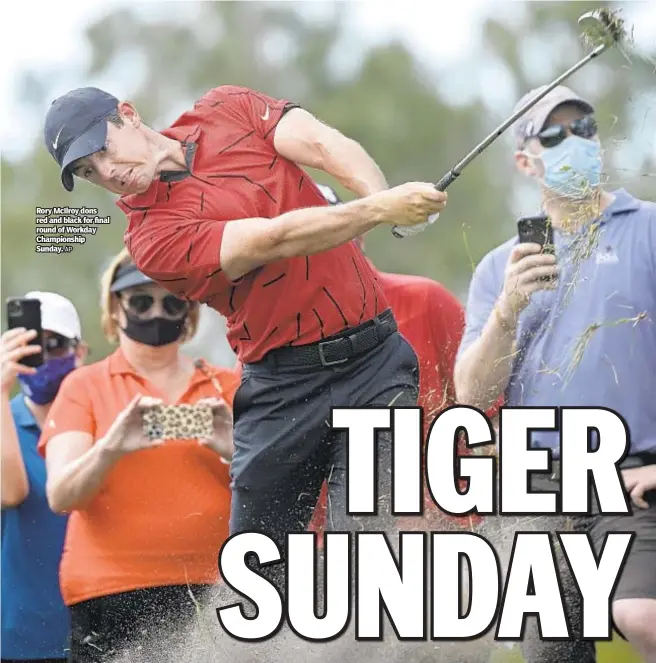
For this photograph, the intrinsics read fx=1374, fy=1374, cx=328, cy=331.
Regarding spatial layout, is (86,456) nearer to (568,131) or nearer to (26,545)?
(26,545)

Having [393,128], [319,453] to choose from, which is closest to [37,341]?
[319,453]

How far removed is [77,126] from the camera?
12.7 ft

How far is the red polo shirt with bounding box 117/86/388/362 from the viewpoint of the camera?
380cm

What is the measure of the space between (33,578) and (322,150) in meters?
1.77

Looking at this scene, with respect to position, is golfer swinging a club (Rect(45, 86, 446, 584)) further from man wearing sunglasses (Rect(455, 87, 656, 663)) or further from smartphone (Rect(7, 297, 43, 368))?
smartphone (Rect(7, 297, 43, 368))

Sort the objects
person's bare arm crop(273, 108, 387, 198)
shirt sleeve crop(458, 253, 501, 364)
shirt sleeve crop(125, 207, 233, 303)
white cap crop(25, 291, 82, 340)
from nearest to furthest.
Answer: shirt sleeve crop(125, 207, 233, 303) → person's bare arm crop(273, 108, 387, 198) → shirt sleeve crop(458, 253, 501, 364) → white cap crop(25, 291, 82, 340)

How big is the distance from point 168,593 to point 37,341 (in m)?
0.99

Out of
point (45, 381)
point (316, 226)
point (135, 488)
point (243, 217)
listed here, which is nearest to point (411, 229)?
point (316, 226)

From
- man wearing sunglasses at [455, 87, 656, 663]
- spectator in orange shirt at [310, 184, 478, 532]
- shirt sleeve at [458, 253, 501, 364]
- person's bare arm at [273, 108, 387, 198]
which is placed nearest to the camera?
person's bare arm at [273, 108, 387, 198]

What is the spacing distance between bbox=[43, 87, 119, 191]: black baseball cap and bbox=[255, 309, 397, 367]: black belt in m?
0.77

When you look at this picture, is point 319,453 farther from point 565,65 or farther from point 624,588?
point 565,65

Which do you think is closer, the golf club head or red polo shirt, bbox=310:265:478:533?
the golf club head

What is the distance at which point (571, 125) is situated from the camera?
4195 mm

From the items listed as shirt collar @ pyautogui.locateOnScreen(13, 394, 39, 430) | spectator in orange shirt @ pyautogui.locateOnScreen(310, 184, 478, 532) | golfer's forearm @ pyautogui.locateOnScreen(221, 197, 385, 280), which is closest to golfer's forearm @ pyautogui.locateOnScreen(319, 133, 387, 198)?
golfer's forearm @ pyautogui.locateOnScreen(221, 197, 385, 280)
